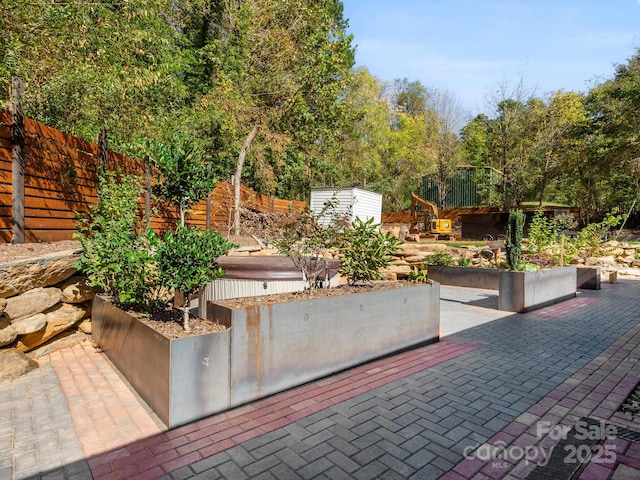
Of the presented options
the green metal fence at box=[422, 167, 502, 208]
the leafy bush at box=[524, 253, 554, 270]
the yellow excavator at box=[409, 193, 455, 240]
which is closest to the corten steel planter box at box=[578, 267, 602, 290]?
the leafy bush at box=[524, 253, 554, 270]

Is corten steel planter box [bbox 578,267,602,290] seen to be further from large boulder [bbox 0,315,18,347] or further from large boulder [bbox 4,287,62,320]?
large boulder [bbox 0,315,18,347]

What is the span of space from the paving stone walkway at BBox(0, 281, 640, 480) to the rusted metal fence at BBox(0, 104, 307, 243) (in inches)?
74.1

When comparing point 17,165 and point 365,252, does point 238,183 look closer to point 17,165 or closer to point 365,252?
point 17,165

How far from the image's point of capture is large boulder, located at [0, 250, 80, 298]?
12.0ft

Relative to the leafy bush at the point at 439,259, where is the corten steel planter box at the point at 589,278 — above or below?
below

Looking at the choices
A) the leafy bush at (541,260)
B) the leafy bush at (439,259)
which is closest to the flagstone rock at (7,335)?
the leafy bush at (541,260)

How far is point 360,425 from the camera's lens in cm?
264

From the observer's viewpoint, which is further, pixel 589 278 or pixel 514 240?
pixel 589 278

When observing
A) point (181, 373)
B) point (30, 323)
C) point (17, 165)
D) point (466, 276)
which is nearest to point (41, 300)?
point (30, 323)

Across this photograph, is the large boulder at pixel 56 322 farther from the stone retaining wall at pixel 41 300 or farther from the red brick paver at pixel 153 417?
the red brick paver at pixel 153 417

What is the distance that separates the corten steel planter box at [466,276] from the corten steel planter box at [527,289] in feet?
5.60

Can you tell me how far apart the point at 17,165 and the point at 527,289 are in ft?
26.3

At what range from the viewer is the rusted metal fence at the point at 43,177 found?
4.48 m

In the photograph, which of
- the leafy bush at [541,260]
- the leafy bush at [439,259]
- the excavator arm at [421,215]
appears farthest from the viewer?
the excavator arm at [421,215]
